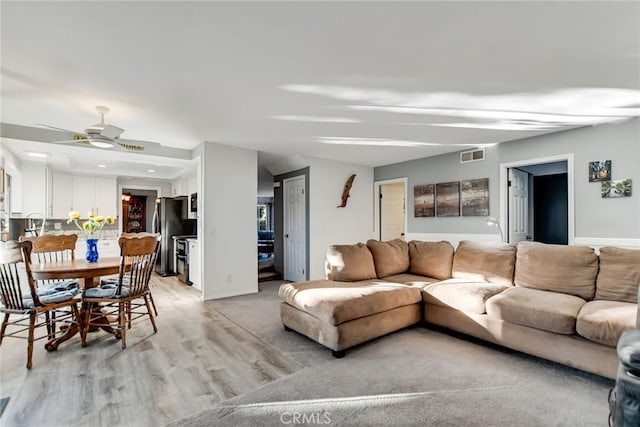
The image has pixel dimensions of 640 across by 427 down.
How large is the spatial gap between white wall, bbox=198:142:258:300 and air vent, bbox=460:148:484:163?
11.5ft

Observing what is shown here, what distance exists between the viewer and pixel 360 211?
20.7 ft

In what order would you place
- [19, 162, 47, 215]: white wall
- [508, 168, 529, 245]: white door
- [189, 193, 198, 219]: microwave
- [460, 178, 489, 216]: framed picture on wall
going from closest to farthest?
[508, 168, 529, 245]: white door → [460, 178, 489, 216]: framed picture on wall → [19, 162, 47, 215]: white wall → [189, 193, 198, 219]: microwave

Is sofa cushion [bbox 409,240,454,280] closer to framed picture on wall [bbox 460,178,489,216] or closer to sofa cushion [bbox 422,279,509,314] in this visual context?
sofa cushion [bbox 422,279,509,314]

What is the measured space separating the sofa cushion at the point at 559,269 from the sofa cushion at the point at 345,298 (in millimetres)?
1125

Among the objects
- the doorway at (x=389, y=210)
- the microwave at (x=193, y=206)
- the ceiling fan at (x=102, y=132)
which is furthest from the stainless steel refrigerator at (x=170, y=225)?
the doorway at (x=389, y=210)

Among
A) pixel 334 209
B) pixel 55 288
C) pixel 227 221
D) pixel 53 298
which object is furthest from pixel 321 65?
pixel 334 209

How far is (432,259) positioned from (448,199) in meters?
1.76

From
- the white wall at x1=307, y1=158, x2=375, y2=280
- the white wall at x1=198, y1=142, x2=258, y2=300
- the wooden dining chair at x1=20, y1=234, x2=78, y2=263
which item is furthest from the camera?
the white wall at x1=307, y1=158, x2=375, y2=280

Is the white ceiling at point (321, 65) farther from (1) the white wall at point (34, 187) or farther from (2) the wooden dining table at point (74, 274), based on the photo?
(1) the white wall at point (34, 187)

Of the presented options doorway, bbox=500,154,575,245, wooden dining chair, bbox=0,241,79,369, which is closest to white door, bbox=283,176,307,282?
doorway, bbox=500,154,575,245

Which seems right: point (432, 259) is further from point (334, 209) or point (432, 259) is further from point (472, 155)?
point (334, 209)

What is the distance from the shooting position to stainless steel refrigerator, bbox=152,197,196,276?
622cm

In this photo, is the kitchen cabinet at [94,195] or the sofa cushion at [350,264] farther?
the kitchen cabinet at [94,195]

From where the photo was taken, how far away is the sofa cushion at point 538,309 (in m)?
2.29
